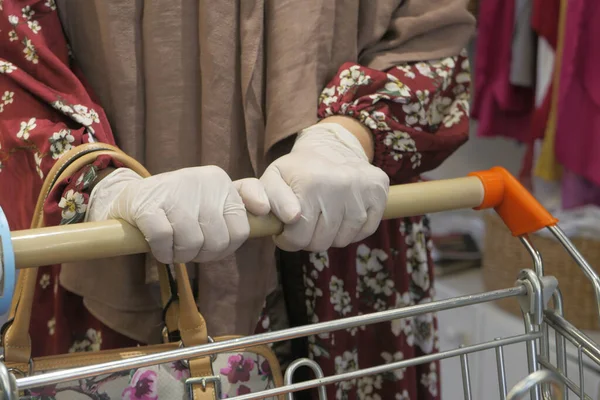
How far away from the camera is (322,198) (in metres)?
0.50

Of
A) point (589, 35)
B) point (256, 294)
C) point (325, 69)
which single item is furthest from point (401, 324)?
point (589, 35)

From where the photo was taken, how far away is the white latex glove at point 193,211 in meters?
0.46

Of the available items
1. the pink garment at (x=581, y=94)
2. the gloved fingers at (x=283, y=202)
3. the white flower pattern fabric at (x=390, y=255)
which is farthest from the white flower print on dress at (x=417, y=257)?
the pink garment at (x=581, y=94)

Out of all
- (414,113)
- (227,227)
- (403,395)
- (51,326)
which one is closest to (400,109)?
(414,113)

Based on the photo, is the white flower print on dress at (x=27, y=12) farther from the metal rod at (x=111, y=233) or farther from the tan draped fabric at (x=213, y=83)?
the metal rod at (x=111, y=233)

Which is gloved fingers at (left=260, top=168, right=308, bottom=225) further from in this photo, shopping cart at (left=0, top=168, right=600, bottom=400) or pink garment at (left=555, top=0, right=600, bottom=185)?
pink garment at (left=555, top=0, right=600, bottom=185)

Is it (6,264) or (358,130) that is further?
(358,130)

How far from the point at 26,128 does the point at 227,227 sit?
0.24m

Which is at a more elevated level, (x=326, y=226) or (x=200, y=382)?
(x=326, y=226)

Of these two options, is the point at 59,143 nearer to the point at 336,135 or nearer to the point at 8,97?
the point at 8,97

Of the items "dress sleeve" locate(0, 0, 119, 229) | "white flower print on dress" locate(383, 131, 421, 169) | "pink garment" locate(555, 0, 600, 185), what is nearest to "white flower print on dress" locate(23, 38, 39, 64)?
"dress sleeve" locate(0, 0, 119, 229)

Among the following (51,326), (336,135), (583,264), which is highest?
(336,135)

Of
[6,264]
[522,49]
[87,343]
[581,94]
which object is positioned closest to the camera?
[6,264]

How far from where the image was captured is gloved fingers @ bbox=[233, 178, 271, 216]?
0.47m
